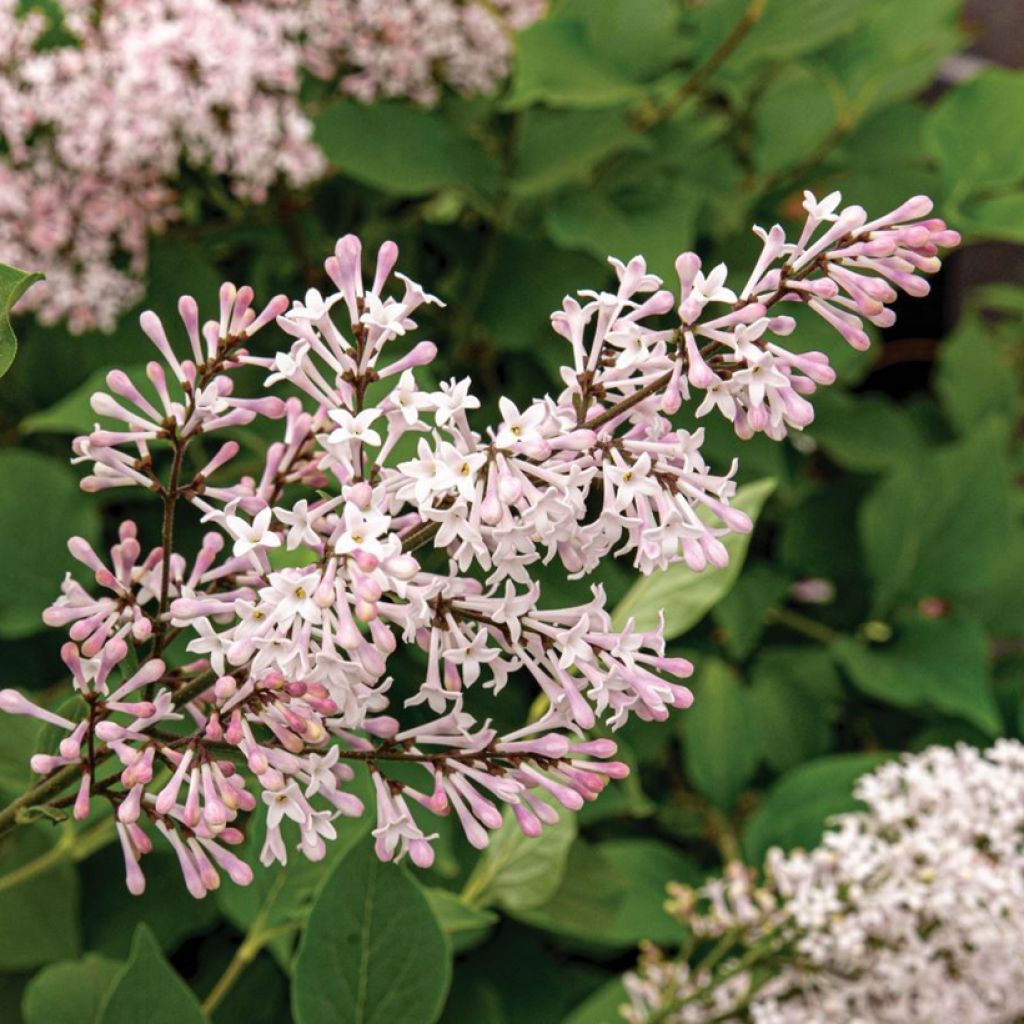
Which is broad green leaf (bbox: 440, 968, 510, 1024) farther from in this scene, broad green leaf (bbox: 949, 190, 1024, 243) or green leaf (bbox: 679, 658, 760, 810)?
broad green leaf (bbox: 949, 190, 1024, 243)

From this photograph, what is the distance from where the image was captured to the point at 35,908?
1.93ft

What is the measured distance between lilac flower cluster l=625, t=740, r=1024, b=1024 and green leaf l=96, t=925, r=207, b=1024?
23cm

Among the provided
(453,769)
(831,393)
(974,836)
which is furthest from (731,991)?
(831,393)

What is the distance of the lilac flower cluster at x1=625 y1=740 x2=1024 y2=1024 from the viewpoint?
0.53 m

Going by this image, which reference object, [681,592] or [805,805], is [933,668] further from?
[681,592]

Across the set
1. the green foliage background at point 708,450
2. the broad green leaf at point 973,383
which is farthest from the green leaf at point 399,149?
the broad green leaf at point 973,383

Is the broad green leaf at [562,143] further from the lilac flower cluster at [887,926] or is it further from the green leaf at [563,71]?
the lilac flower cluster at [887,926]

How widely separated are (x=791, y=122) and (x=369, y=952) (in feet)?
1.97

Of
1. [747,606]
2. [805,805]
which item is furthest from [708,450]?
[805,805]

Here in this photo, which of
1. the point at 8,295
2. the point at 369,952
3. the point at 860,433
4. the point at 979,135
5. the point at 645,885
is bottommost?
the point at 645,885

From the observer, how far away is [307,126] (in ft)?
2.27

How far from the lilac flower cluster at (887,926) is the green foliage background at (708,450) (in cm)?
6

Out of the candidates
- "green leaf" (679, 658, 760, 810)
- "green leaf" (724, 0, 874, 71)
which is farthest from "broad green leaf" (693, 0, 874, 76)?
"green leaf" (679, 658, 760, 810)

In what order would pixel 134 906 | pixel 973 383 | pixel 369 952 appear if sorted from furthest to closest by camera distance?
pixel 973 383 < pixel 134 906 < pixel 369 952
